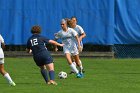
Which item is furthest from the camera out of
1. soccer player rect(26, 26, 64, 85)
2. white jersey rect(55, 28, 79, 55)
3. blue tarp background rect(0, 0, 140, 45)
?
blue tarp background rect(0, 0, 140, 45)

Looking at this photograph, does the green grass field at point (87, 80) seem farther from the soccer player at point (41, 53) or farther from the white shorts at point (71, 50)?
the white shorts at point (71, 50)

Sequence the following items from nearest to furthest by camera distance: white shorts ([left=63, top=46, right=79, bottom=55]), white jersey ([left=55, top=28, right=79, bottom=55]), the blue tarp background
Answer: white jersey ([left=55, top=28, right=79, bottom=55]), white shorts ([left=63, top=46, right=79, bottom=55]), the blue tarp background

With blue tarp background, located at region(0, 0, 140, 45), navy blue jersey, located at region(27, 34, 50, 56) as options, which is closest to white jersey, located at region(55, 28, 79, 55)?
navy blue jersey, located at region(27, 34, 50, 56)

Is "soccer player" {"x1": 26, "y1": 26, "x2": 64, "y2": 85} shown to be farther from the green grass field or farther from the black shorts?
the green grass field

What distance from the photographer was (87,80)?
676 inches

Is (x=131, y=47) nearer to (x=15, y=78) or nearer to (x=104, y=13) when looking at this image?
(x=104, y=13)

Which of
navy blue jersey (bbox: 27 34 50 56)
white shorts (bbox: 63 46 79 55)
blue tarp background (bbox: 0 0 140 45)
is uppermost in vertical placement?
navy blue jersey (bbox: 27 34 50 56)

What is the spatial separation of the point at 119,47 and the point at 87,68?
6.62 meters

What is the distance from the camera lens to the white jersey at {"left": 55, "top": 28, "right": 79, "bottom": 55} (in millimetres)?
18906

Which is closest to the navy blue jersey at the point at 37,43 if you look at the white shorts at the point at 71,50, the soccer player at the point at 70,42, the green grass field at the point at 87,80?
the green grass field at the point at 87,80

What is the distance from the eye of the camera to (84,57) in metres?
28.9

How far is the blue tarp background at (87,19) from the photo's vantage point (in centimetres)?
2853

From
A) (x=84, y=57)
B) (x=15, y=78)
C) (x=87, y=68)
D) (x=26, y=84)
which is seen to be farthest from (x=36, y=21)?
(x=26, y=84)

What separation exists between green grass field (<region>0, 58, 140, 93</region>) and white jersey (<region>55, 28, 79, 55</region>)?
0.91m
